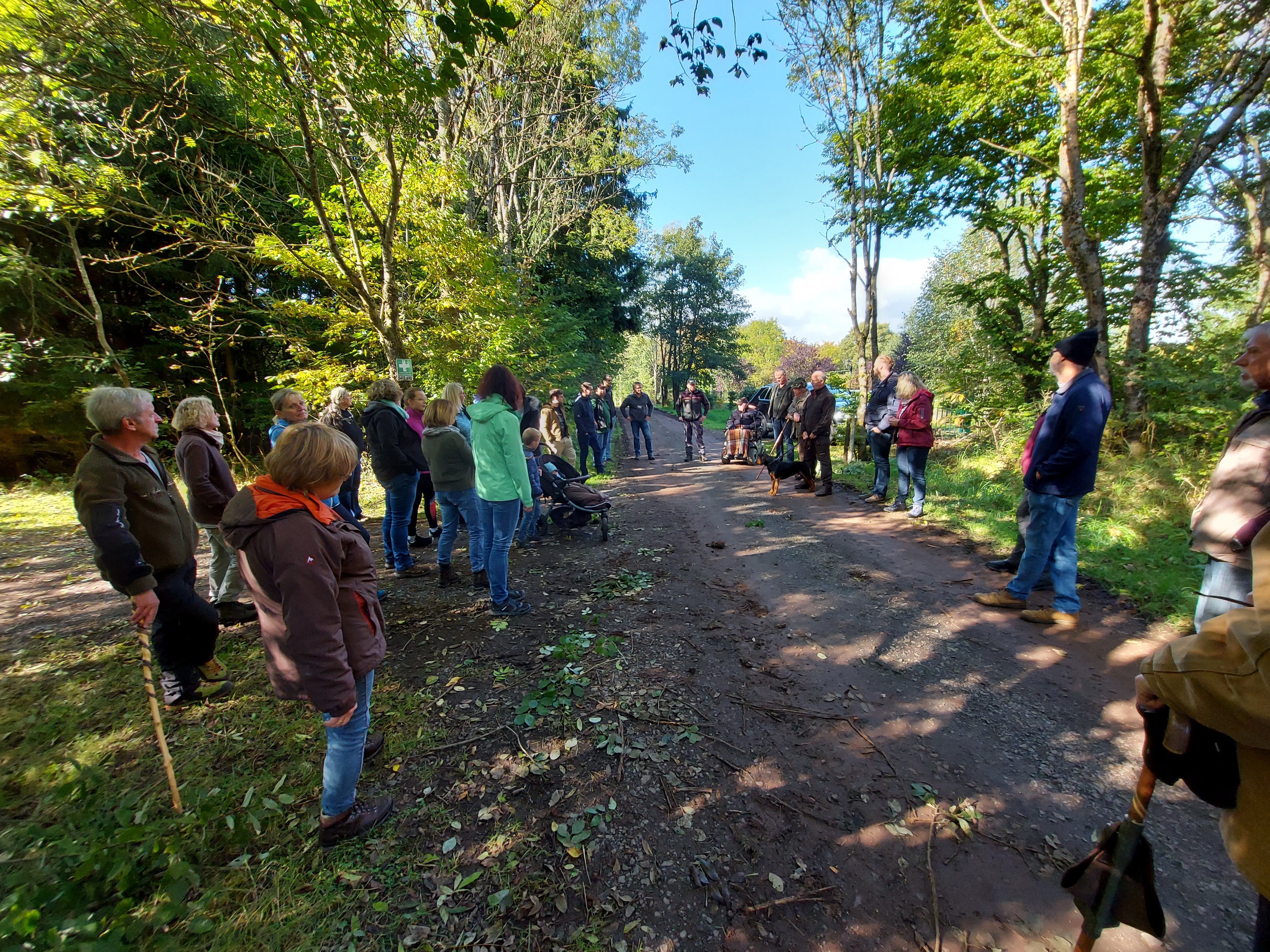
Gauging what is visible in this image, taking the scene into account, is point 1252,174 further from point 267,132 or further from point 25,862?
point 25,862

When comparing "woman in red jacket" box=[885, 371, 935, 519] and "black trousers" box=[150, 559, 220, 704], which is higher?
"woman in red jacket" box=[885, 371, 935, 519]

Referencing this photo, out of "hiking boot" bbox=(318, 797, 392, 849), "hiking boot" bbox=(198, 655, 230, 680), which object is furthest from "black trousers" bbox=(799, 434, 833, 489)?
"hiking boot" bbox=(198, 655, 230, 680)

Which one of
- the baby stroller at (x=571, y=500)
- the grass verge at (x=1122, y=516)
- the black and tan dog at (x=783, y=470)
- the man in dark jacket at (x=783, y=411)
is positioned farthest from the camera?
the man in dark jacket at (x=783, y=411)

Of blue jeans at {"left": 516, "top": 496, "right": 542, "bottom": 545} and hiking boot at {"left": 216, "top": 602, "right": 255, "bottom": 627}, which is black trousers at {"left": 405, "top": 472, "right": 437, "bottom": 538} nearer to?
blue jeans at {"left": 516, "top": 496, "right": 542, "bottom": 545}

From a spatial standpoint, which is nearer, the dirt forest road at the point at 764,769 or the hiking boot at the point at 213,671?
the dirt forest road at the point at 764,769

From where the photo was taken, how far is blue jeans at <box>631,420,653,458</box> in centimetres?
1432

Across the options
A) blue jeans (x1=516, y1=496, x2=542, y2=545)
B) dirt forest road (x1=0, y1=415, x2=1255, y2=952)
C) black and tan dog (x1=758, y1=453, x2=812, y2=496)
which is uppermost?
black and tan dog (x1=758, y1=453, x2=812, y2=496)

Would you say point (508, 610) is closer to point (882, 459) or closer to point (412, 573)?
point (412, 573)

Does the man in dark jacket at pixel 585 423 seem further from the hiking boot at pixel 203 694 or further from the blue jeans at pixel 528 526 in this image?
the hiking boot at pixel 203 694

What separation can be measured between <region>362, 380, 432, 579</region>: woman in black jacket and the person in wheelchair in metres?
8.99

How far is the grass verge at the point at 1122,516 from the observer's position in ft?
14.8

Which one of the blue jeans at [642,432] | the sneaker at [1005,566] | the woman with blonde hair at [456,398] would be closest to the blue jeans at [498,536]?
the woman with blonde hair at [456,398]

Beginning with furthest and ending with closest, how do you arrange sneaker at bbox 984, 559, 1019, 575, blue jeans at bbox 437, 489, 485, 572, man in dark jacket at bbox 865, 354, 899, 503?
man in dark jacket at bbox 865, 354, 899, 503, sneaker at bbox 984, 559, 1019, 575, blue jeans at bbox 437, 489, 485, 572

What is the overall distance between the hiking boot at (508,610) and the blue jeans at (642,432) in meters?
9.88
